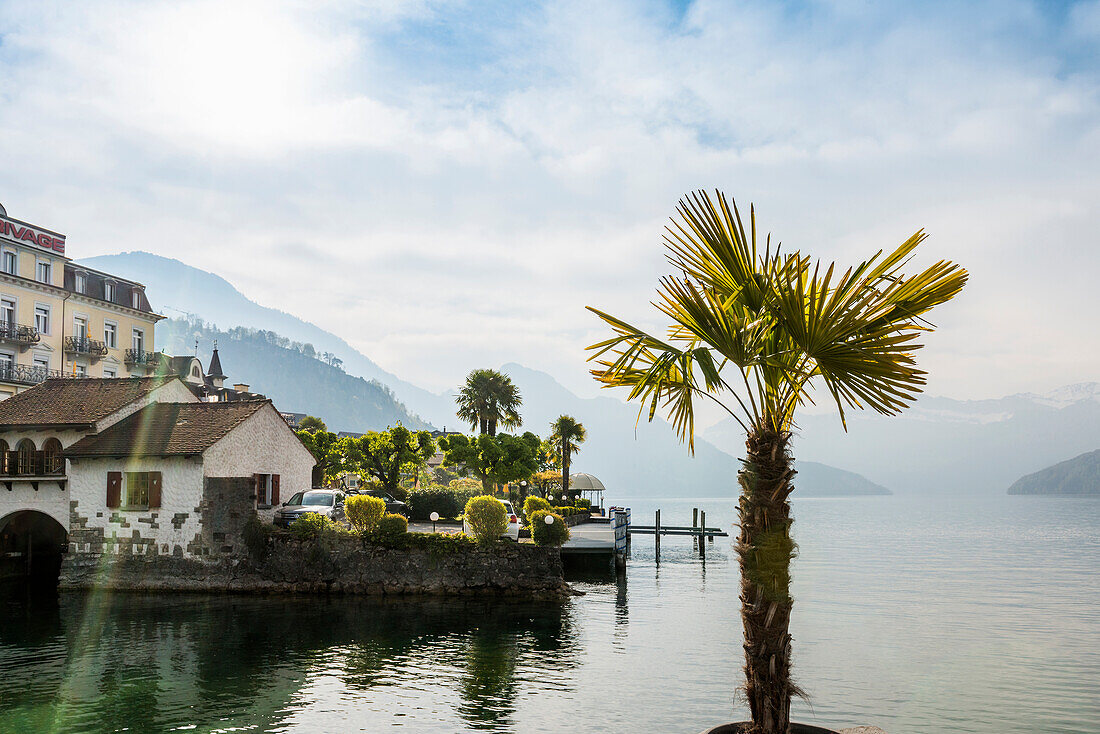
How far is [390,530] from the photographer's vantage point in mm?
34812

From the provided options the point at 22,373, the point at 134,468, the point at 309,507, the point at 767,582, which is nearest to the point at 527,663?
the point at 767,582

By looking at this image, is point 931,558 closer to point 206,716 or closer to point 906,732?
point 906,732

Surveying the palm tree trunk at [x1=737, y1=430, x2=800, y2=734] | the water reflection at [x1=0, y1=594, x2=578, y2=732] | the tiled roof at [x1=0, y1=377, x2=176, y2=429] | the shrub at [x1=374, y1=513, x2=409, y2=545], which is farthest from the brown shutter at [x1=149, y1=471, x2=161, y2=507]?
the palm tree trunk at [x1=737, y1=430, x2=800, y2=734]

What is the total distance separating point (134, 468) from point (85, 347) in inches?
1260

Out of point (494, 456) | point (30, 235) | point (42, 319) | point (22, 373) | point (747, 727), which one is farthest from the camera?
point (494, 456)

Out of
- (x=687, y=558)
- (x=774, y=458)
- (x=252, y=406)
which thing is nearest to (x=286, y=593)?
(x=252, y=406)

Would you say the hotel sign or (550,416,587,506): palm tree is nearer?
the hotel sign

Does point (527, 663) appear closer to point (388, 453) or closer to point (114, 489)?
point (114, 489)

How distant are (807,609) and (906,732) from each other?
746 inches

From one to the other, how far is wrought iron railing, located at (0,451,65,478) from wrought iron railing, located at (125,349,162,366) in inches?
1218

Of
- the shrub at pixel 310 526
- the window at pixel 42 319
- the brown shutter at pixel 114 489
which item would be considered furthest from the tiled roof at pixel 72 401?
the window at pixel 42 319

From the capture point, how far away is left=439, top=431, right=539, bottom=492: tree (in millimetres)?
64438

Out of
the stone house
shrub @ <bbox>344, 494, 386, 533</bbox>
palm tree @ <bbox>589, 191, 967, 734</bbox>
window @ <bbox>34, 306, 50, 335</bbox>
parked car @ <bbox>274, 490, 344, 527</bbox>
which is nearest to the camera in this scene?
palm tree @ <bbox>589, 191, 967, 734</bbox>

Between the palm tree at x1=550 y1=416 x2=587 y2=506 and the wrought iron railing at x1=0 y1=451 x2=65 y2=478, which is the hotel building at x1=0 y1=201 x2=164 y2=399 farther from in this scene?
the palm tree at x1=550 y1=416 x2=587 y2=506
